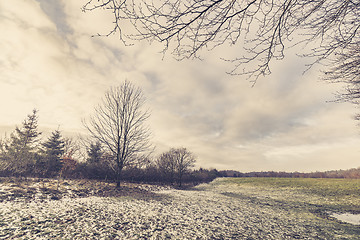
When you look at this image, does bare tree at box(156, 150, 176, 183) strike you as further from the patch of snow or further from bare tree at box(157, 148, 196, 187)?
the patch of snow

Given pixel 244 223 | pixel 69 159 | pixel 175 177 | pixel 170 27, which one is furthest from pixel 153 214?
pixel 175 177

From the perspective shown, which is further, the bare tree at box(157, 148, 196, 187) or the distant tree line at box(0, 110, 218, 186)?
the bare tree at box(157, 148, 196, 187)

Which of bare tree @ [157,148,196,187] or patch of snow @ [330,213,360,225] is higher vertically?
bare tree @ [157,148,196,187]

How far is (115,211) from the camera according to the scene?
737 centimetres

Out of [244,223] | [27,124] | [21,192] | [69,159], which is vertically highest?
[27,124]

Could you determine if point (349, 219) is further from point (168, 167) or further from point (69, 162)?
point (168, 167)

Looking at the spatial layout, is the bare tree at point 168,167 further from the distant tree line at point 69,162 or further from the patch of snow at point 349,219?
the patch of snow at point 349,219

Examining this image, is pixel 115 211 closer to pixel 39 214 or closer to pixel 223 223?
pixel 39 214

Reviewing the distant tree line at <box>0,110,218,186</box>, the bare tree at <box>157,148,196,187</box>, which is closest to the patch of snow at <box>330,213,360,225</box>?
the distant tree line at <box>0,110,218,186</box>

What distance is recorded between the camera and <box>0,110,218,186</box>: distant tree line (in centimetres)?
1584

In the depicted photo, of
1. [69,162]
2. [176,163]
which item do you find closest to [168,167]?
[176,163]

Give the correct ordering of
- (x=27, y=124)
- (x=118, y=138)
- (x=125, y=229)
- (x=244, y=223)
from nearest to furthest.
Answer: (x=125, y=229) → (x=244, y=223) → (x=118, y=138) → (x=27, y=124)

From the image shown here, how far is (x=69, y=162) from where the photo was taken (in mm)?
15164

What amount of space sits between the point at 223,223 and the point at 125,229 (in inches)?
151
